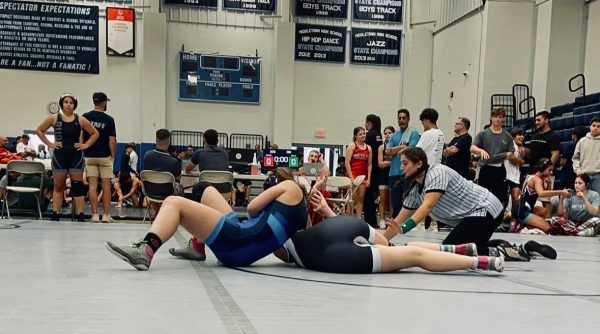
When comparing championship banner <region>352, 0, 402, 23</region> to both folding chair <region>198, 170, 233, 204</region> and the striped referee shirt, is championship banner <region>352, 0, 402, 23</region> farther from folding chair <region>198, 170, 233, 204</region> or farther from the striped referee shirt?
the striped referee shirt

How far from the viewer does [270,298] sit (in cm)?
247

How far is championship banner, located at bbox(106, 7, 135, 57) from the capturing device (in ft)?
50.9

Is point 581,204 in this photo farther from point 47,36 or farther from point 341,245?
point 47,36

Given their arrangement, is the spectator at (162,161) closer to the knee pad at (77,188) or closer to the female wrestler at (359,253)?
the knee pad at (77,188)

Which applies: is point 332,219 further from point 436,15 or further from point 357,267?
point 436,15

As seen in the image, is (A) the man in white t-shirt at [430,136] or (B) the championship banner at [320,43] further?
(B) the championship banner at [320,43]

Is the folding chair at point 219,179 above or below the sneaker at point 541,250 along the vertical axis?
above

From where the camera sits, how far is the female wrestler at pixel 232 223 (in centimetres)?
304

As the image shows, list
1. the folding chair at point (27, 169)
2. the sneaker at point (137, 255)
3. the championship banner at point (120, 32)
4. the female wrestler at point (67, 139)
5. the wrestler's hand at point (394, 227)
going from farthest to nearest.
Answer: the championship banner at point (120, 32), the folding chair at point (27, 169), the female wrestler at point (67, 139), the wrestler's hand at point (394, 227), the sneaker at point (137, 255)

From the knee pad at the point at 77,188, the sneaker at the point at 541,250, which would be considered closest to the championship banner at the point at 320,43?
the knee pad at the point at 77,188

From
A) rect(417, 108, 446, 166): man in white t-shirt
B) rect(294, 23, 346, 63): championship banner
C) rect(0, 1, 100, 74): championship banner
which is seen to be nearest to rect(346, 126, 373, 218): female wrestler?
rect(417, 108, 446, 166): man in white t-shirt

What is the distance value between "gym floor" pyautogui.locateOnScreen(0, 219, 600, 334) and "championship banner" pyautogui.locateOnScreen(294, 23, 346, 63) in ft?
43.6

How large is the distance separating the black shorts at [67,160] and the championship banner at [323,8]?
11330 mm

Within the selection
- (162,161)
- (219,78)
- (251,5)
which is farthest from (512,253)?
(251,5)
